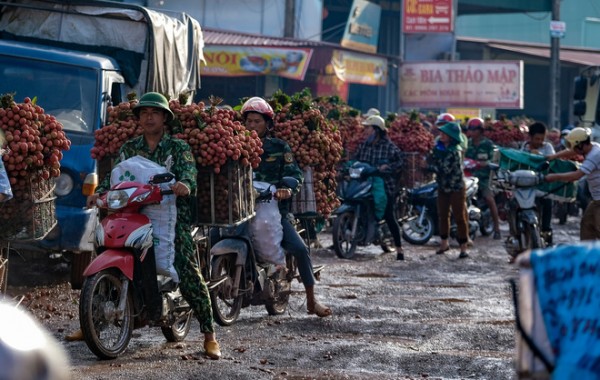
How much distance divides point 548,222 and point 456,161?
1743 millimetres

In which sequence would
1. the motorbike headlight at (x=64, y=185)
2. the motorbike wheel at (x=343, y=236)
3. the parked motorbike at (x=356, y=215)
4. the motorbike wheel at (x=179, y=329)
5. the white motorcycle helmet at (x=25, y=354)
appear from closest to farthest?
1. the white motorcycle helmet at (x=25, y=354)
2. the motorbike wheel at (x=179, y=329)
3. the motorbike headlight at (x=64, y=185)
4. the motorbike wheel at (x=343, y=236)
5. the parked motorbike at (x=356, y=215)

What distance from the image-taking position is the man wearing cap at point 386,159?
51.5ft

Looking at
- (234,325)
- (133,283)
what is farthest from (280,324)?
(133,283)

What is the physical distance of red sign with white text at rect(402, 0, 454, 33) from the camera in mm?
37781

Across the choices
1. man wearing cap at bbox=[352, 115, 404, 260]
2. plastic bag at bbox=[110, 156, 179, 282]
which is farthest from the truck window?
man wearing cap at bbox=[352, 115, 404, 260]

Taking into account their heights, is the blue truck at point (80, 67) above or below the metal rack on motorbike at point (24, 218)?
above

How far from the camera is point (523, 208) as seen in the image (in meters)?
14.0

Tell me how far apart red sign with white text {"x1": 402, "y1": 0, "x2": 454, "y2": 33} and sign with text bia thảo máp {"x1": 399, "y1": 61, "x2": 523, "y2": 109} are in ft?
4.33

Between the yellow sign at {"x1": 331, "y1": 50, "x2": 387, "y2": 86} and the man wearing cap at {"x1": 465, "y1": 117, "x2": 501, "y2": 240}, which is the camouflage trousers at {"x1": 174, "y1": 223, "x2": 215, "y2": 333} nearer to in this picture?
the man wearing cap at {"x1": 465, "y1": 117, "x2": 501, "y2": 240}

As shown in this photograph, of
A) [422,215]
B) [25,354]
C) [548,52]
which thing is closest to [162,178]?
[25,354]

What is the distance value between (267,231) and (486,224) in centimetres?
1082

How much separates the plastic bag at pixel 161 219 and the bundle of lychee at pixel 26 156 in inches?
27.1

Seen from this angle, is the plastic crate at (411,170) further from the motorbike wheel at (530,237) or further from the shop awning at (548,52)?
the shop awning at (548,52)

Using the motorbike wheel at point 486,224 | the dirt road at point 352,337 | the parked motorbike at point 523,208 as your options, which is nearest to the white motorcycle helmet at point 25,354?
the dirt road at point 352,337
